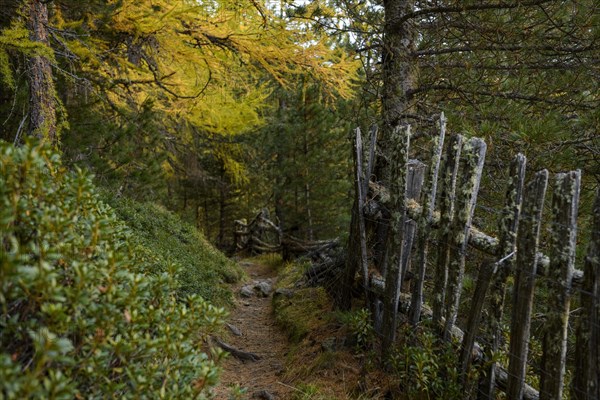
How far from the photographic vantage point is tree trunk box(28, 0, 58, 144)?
469 cm

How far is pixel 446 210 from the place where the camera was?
10.3 ft

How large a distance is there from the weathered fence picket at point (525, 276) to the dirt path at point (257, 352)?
206 cm

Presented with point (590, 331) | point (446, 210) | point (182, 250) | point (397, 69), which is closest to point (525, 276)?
point (590, 331)

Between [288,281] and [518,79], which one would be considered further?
[288,281]

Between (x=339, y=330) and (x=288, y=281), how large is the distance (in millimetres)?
3891

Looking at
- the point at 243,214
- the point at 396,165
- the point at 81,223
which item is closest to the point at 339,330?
the point at 396,165

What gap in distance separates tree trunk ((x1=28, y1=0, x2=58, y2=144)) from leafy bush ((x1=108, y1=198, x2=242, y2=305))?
177cm

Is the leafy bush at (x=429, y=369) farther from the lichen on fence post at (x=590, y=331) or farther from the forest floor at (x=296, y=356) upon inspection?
the lichen on fence post at (x=590, y=331)

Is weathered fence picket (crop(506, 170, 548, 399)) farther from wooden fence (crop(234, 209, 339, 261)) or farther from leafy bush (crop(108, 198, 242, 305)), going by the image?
wooden fence (crop(234, 209, 339, 261))

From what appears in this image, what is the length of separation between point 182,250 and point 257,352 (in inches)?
112

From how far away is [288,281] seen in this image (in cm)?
850

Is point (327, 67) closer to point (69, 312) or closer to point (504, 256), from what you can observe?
point (504, 256)

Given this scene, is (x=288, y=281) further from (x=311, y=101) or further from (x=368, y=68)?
(x=311, y=101)

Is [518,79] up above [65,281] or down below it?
above
